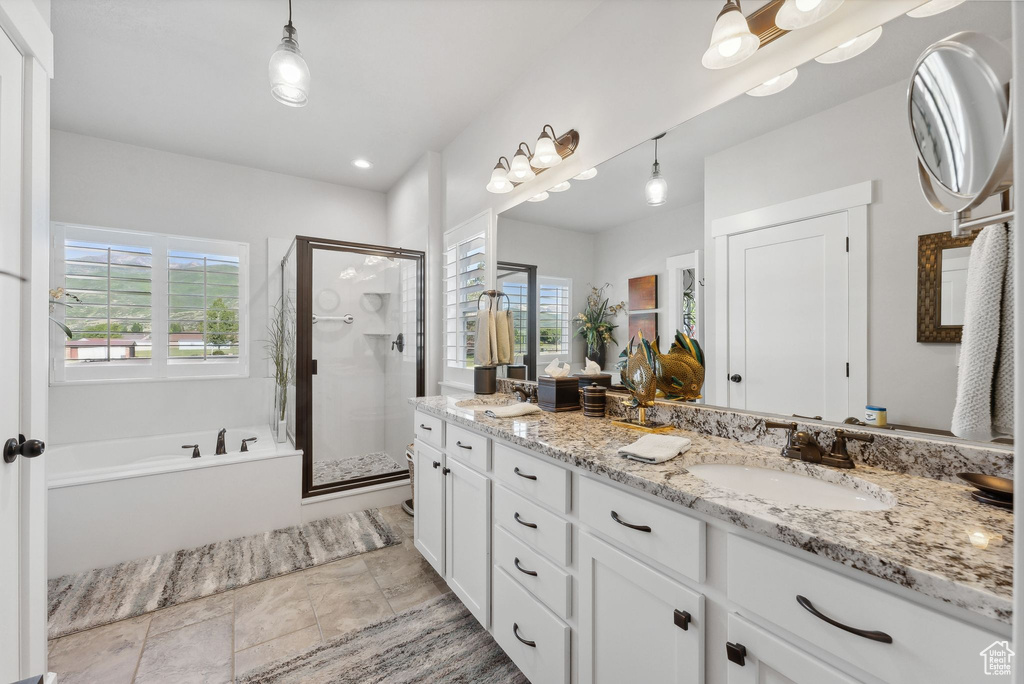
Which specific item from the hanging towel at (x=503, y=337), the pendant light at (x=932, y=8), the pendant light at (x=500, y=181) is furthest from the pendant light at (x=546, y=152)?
the pendant light at (x=932, y=8)

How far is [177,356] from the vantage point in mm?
3254

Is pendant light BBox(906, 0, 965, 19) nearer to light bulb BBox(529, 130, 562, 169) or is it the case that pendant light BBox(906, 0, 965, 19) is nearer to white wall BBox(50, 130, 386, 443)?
light bulb BBox(529, 130, 562, 169)

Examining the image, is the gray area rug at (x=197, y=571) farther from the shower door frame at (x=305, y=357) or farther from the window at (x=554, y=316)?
the window at (x=554, y=316)

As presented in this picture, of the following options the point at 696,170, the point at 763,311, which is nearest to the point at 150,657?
the point at 763,311

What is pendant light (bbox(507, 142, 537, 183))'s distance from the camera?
7.11 feet

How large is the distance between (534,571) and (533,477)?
296 mm

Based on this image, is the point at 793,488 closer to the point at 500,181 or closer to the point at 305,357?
the point at 500,181

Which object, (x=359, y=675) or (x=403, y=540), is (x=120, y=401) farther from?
(x=359, y=675)

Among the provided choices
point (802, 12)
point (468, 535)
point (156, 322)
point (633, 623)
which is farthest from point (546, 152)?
point (156, 322)

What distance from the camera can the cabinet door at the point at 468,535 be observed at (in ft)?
4.99

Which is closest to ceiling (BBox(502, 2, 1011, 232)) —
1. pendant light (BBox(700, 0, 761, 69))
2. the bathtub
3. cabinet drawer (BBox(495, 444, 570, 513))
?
pendant light (BBox(700, 0, 761, 69))

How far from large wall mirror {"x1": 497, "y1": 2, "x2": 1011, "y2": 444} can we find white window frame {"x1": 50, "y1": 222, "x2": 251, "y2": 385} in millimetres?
3315

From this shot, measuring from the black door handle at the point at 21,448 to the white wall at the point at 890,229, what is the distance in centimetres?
226

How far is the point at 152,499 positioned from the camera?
231 centimetres
